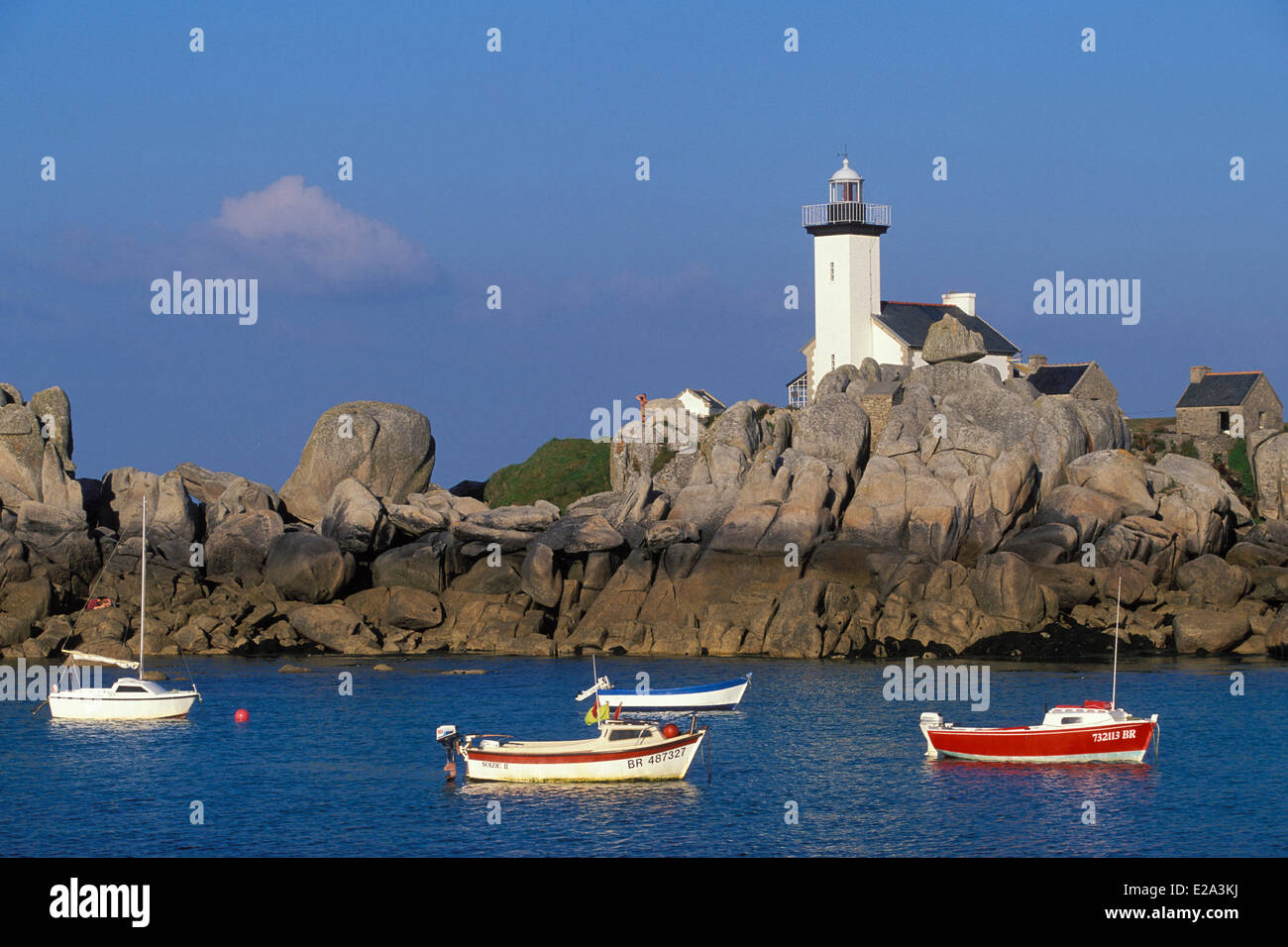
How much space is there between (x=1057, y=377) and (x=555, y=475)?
28339 millimetres

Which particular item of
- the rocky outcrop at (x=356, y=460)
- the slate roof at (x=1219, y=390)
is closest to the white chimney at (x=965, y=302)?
the slate roof at (x=1219, y=390)

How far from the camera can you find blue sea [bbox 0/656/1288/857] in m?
31.0

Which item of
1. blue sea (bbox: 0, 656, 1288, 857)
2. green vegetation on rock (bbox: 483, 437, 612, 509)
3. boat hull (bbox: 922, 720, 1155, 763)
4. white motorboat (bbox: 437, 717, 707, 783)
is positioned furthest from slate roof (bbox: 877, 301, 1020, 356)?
white motorboat (bbox: 437, 717, 707, 783)

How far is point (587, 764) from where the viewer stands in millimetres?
35531

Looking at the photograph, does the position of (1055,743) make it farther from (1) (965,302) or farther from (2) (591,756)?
(1) (965,302)

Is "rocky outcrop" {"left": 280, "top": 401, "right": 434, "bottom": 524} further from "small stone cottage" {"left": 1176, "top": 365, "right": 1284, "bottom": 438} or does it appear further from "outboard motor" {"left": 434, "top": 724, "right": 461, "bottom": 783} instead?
"small stone cottage" {"left": 1176, "top": 365, "right": 1284, "bottom": 438}

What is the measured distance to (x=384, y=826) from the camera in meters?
32.4

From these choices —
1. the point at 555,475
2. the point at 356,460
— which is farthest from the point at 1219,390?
the point at 356,460

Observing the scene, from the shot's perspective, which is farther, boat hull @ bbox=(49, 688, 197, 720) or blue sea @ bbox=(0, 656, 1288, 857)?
boat hull @ bbox=(49, 688, 197, 720)

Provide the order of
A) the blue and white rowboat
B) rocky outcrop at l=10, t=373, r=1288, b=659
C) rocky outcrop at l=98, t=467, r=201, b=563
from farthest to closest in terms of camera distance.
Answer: rocky outcrop at l=98, t=467, r=201, b=563 < rocky outcrop at l=10, t=373, r=1288, b=659 < the blue and white rowboat

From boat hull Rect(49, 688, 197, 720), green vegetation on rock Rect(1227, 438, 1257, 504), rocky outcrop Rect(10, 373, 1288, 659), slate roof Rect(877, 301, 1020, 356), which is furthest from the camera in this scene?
slate roof Rect(877, 301, 1020, 356)

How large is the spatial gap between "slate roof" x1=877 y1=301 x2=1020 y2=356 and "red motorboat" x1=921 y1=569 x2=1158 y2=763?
148 feet
